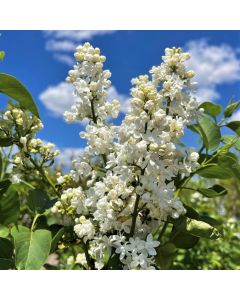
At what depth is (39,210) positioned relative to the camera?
795 mm

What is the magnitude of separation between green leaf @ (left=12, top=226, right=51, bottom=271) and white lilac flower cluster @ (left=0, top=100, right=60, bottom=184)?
0.51ft

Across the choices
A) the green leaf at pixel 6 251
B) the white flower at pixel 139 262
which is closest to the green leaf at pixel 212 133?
the white flower at pixel 139 262

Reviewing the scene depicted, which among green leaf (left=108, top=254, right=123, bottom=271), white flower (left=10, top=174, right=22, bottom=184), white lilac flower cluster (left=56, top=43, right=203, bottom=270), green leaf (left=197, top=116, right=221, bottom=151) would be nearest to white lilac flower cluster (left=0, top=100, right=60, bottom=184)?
white flower (left=10, top=174, right=22, bottom=184)

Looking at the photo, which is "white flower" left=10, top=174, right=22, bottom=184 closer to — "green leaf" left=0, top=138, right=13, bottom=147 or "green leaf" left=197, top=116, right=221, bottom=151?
"green leaf" left=0, top=138, right=13, bottom=147

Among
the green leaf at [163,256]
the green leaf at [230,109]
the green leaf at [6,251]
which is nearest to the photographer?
the green leaf at [163,256]

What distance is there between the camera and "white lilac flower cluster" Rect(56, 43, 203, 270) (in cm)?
52

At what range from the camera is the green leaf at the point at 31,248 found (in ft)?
1.95

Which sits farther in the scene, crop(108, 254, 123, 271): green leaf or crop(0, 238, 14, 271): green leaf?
crop(0, 238, 14, 271): green leaf

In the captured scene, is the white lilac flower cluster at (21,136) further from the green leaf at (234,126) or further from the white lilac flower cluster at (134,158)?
the green leaf at (234,126)

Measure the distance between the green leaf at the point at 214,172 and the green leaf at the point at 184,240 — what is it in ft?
0.57

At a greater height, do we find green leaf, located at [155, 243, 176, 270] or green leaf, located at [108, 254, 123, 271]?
green leaf, located at [155, 243, 176, 270]

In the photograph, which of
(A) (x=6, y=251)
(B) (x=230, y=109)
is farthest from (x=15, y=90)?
(B) (x=230, y=109)
